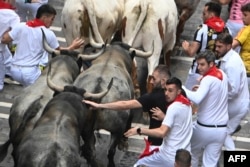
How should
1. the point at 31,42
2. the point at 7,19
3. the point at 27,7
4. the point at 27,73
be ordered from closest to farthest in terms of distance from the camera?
1. the point at 31,42
2. the point at 27,73
3. the point at 7,19
4. the point at 27,7

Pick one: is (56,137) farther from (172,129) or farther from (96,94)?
(96,94)

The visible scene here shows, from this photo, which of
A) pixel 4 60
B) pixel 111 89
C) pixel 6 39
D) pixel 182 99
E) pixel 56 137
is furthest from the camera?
pixel 4 60

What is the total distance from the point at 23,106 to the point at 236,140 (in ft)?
13.2

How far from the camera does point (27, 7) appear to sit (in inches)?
631

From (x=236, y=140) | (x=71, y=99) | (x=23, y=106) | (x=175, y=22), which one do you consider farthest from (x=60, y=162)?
(x=175, y=22)

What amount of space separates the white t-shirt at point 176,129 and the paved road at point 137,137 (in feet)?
7.23

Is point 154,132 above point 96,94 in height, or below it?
above

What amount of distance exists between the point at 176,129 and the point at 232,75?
1.79 metres

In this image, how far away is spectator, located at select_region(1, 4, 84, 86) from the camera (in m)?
12.9

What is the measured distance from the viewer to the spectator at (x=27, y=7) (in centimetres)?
1594

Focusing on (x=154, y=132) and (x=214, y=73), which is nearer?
(x=154, y=132)

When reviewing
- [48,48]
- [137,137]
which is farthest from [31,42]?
[137,137]

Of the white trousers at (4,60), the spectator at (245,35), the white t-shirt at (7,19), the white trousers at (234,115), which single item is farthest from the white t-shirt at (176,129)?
the white trousers at (4,60)

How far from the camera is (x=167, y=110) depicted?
10.1 metres
